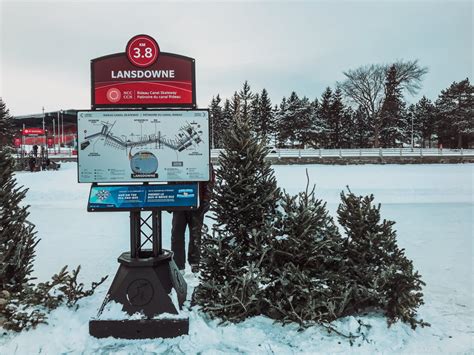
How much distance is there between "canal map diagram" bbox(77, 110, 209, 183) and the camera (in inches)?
154

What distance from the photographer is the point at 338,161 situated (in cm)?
3083

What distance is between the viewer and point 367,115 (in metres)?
53.6

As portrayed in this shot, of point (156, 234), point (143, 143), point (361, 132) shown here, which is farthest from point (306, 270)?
point (361, 132)

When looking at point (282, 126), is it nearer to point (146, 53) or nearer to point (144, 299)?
point (146, 53)

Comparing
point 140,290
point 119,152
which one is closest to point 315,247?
point 140,290

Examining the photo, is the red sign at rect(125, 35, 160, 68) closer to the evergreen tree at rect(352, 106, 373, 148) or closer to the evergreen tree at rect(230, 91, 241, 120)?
the evergreen tree at rect(230, 91, 241, 120)

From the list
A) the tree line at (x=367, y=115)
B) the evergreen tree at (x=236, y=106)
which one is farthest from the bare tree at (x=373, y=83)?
the evergreen tree at (x=236, y=106)

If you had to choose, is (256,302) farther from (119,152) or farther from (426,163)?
(426,163)

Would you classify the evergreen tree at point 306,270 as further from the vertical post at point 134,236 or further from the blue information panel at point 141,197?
the vertical post at point 134,236

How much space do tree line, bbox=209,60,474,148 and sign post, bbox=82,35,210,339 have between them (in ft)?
146

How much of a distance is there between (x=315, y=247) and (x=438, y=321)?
1512 millimetres

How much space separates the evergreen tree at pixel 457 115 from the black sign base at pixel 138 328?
194ft

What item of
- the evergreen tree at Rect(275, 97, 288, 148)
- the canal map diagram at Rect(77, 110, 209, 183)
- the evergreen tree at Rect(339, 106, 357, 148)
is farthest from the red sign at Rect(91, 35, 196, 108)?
the evergreen tree at Rect(339, 106, 357, 148)

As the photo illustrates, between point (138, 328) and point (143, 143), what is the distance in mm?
1832
